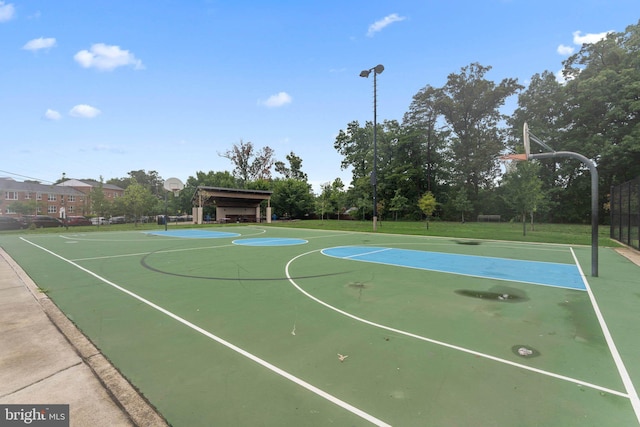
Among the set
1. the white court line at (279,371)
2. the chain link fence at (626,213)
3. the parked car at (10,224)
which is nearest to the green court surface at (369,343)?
the white court line at (279,371)

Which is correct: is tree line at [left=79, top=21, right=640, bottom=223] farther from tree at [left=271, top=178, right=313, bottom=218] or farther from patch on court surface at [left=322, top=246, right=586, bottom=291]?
patch on court surface at [left=322, top=246, right=586, bottom=291]

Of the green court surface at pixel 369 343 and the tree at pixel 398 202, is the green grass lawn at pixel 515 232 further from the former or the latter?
the tree at pixel 398 202

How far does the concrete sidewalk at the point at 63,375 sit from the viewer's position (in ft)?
8.38

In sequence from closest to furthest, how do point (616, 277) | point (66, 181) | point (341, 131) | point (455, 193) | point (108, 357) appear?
point (108, 357), point (616, 277), point (455, 193), point (341, 131), point (66, 181)

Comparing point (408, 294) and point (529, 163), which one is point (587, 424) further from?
point (529, 163)

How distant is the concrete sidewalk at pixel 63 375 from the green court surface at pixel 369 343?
16 cm

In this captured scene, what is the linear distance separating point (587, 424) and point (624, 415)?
0.45 metres

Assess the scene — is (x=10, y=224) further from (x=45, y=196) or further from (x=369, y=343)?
(x=45, y=196)

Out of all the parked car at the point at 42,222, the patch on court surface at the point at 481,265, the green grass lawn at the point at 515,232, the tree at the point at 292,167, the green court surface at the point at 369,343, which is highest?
the tree at the point at 292,167

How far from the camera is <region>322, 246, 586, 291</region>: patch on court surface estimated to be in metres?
7.57

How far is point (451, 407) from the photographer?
258 cm

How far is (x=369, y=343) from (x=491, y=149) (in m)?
43.2

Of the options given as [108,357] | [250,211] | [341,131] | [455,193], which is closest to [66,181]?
[250,211]

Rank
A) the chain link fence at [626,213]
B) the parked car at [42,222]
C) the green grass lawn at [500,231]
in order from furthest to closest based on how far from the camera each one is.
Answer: the parked car at [42,222]
the green grass lawn at [500,231]
the chain link fence at [626,213]
